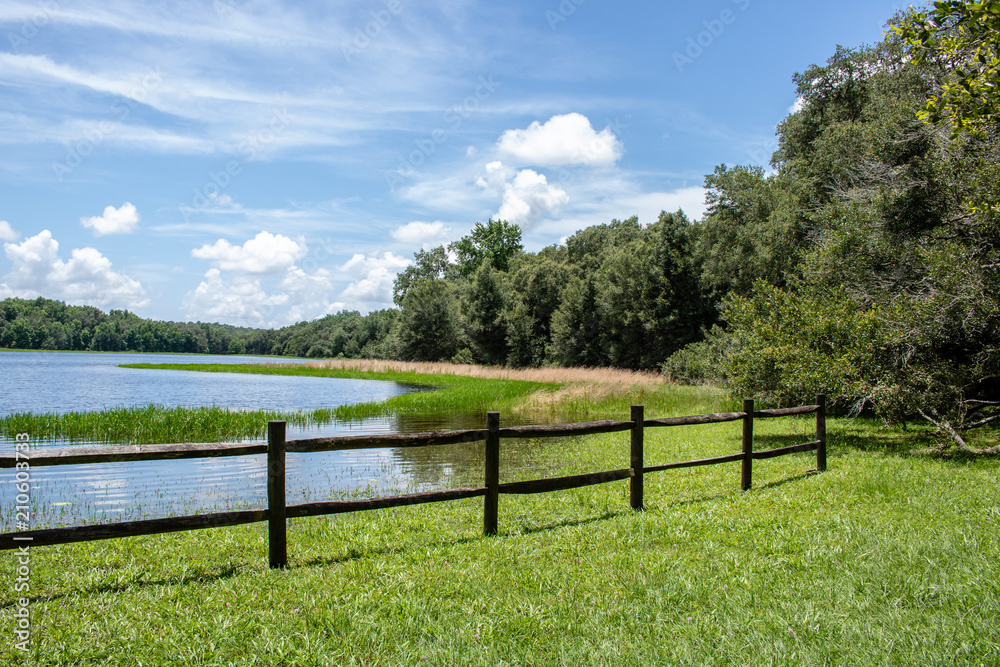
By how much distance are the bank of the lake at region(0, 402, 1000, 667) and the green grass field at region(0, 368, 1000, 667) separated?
0.8 inches

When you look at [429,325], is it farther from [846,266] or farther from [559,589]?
[559,589]

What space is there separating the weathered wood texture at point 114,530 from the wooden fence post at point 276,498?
4.7 inches

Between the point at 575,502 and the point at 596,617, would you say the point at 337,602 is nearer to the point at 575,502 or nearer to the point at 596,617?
the point at 596,617

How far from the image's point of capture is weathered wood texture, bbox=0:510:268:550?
4555mm

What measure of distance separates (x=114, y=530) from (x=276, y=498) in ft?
4.26

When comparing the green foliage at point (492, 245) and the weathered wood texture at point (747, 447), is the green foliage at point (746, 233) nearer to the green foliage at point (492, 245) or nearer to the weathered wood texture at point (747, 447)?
the weathered wood texture at point (747, 447)

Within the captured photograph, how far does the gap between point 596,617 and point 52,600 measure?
432 cm

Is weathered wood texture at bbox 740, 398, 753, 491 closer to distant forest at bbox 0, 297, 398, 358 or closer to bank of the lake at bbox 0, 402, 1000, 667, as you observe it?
bank of the lake at bbox 0, 402, 1000, 667

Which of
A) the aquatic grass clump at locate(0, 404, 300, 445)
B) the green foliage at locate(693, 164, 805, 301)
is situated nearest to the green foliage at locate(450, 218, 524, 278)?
the green foliage at locate(693, 164, 805, 301)

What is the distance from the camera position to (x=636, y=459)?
7977 millimetres

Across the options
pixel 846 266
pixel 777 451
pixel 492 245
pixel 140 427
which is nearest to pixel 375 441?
pixel 777 451

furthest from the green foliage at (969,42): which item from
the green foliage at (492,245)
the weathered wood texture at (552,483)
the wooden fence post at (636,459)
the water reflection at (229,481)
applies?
the green foliage at (492,245)

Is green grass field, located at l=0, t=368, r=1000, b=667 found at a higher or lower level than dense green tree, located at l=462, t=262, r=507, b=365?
lower

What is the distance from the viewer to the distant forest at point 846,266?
12.5 meters
